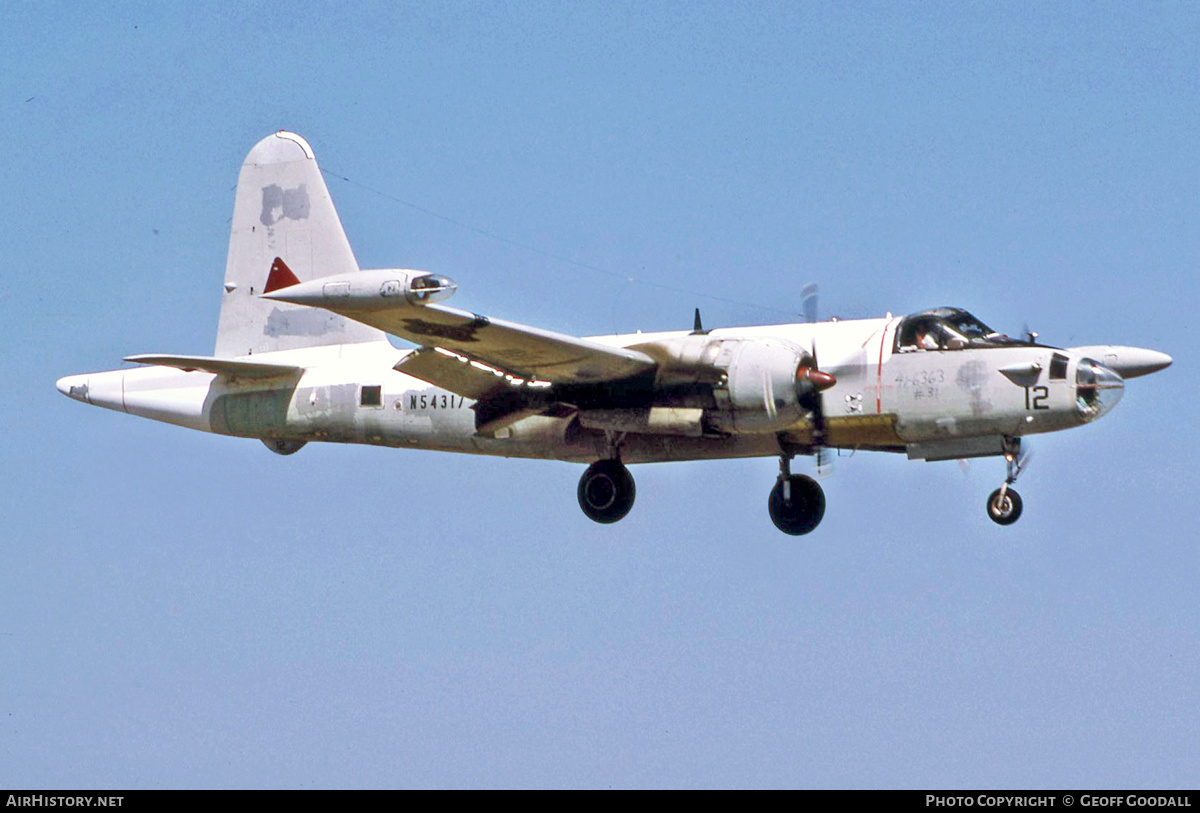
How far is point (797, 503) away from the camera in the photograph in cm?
2786

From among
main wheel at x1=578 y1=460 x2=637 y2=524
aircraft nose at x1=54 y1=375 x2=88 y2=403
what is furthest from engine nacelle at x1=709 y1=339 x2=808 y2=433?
aircraft nose at x1=54 y1=375 x2=88 y2=403

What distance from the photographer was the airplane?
25250 mm

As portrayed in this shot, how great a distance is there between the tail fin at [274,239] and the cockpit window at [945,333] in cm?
964

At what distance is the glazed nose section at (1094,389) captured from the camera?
2527 cm

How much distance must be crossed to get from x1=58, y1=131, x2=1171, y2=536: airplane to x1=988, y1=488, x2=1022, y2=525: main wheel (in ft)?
0.08

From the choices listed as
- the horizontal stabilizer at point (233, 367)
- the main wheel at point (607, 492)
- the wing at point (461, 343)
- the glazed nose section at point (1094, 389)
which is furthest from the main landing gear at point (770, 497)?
the horizontal stabilizer at point (233, 367)

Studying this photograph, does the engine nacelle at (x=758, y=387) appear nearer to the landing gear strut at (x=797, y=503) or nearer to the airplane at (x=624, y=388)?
the airplane at (x=624, y=388)

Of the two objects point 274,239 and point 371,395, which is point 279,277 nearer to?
point 274,239

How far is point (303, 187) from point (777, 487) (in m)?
9.53

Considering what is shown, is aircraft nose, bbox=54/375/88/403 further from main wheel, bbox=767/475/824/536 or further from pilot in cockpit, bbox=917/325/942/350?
pilot in cockpit, bbox=917/325/942/350

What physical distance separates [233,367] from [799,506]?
8920 millimetres

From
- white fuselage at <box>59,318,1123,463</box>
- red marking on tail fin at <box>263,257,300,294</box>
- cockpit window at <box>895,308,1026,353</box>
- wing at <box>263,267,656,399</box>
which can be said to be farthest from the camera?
red marking on tail fin at <box>263,257,300,294</box>

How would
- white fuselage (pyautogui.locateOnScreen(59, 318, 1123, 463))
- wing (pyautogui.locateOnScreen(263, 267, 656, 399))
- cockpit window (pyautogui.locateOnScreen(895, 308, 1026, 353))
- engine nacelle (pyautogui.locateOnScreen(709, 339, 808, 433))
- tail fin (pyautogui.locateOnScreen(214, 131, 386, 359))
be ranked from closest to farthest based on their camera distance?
wing (pyautogui.locateOnScreen(263, 267, 656, 399))
engine nacelle (pyautogui.locateOnScreen(709, 339, 808, 433))
white fuselage (pyautogui.locateOnScreen(59, 318, 1123, 463))
cockpit window (pyautogui.locateOnScreen(895, 308, 1026, 353))
tail fin (pyautogui.locateOnScreen(214, 131, 386, 359))

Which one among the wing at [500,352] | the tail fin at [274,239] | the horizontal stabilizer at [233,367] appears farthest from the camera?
the tail fin at [274,239]
